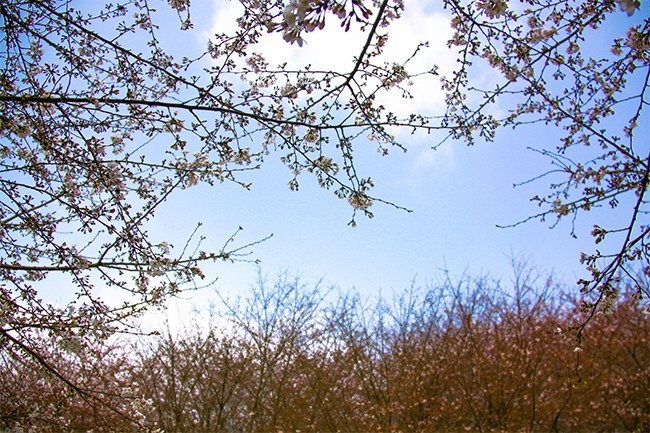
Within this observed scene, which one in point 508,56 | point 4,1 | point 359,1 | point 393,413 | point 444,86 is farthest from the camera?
→ point 393,413

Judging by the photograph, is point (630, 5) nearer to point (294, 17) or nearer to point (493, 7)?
point (294, 17)

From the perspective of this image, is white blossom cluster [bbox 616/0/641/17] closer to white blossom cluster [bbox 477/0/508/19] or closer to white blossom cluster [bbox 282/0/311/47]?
white blossom cluster [bbox 282/0/311/47]

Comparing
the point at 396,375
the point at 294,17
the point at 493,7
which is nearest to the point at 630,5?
the point at 294,17

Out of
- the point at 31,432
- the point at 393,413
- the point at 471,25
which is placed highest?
the point at 471,25

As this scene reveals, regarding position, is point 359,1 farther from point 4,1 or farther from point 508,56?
point 4,1

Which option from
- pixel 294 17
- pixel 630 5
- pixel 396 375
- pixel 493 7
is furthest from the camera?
pixel 396 375

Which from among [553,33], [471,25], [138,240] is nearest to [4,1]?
[138,240]

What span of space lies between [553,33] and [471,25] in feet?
1.69

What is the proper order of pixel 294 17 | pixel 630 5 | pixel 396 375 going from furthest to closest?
1. pixel 396 375
2. pixel 630 5
3. pixel 294 17

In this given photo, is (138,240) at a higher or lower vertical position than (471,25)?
lower

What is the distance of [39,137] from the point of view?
2.72m

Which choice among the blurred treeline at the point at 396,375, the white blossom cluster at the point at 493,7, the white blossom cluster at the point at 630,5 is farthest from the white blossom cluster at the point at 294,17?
the blurred treeline at the point at 396,375

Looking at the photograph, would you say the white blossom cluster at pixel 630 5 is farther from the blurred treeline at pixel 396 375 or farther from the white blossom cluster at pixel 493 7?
the blurred treeline at pixel 396 375

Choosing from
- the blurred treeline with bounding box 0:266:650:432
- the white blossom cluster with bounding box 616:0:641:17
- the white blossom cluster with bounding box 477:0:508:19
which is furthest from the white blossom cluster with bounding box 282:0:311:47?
the blurred treeline with bounding box 0:266:650:432
